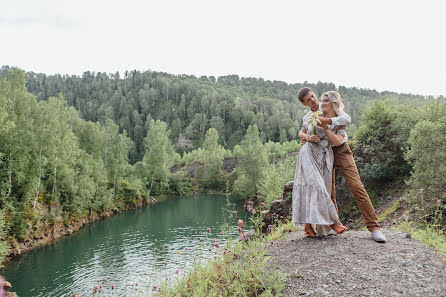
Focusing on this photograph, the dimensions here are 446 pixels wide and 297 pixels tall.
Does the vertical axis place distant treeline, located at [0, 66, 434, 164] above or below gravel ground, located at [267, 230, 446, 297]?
above

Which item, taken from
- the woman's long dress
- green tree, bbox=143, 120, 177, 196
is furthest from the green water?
green tree, bbox=143, 120, 177, 196

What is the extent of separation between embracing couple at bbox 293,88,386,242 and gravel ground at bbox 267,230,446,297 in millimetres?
443

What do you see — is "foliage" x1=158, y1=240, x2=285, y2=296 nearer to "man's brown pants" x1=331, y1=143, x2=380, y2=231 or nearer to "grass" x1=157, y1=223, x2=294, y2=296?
"grass" x1=157, y1=223, x2=294, y2=296

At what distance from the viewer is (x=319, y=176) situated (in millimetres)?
5969

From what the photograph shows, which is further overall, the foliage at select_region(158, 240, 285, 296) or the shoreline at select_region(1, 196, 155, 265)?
the shoreline at select_region(1, 196, 155, 265)

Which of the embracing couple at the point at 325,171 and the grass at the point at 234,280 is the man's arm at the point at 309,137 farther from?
the grass at the point at 234,280

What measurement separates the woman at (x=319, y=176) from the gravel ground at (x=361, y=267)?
0.51 m

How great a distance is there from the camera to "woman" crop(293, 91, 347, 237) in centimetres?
584

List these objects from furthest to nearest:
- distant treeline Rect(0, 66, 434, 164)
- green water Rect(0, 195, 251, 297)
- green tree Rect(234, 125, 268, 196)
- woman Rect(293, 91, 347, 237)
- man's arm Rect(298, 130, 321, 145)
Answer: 1. distant treeline Rect(0, 66, 434, 164)
2. green tree Rect(234, 125, 268, 196)
3. green water Rect(0, 195, 251, 297)
4. man's arm Rect(298, 130, 321, 145)
5. woman Rect(293, 91, 347, 237)

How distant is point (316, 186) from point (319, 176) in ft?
0.71

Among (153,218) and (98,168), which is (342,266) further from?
(98,168)

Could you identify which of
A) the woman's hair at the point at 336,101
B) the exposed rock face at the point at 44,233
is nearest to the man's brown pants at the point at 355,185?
the woman's hair at the point at 336,101

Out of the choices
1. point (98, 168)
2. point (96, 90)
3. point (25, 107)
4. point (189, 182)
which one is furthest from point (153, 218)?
point (96, 90)

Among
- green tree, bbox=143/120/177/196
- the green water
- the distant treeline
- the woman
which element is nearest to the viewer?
the woman
